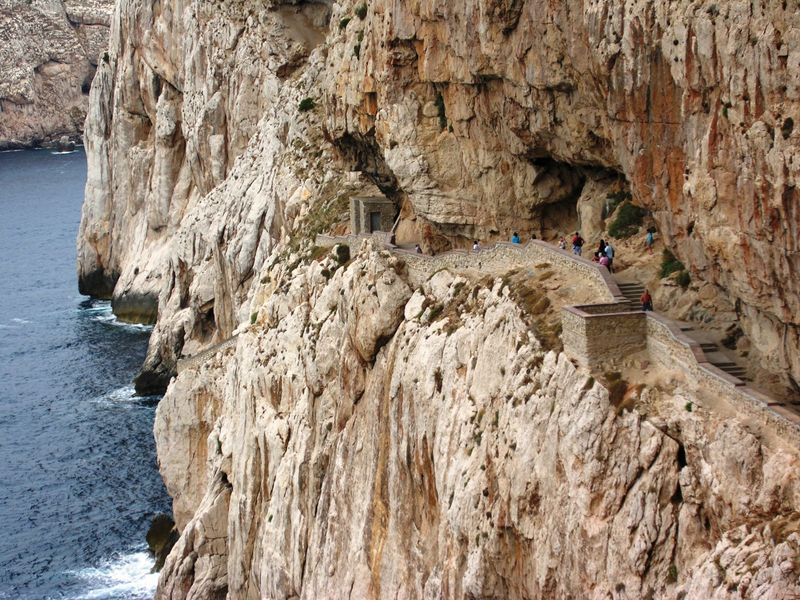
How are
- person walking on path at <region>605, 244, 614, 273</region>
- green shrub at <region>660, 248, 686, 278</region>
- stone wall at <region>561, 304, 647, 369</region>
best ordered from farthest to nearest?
person walking on path at <region>605, 244, 614, 273</region>, green shrub at <region>660, 248, 686, 278</region>, stone wall at <region>561, 304, 647, 369</region>

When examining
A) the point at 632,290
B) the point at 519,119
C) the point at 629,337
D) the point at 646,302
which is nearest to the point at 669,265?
the point at 632,290

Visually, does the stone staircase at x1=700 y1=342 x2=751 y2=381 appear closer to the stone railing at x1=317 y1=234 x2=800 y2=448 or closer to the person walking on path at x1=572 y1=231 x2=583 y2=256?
the stone railing at x1=317 y1=234 x2=800 y2=448

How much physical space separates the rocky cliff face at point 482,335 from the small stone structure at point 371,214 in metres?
1.15

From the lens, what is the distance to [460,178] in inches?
1970

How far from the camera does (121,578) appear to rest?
63.1 metres

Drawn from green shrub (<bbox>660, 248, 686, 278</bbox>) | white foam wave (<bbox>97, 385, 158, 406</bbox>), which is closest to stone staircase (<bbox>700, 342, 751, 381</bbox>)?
green shrub (<bbox>660, 248, 686, 278</bbox>)

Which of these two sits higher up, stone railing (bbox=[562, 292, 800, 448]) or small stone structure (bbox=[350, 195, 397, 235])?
small stone structure (bbox=[350, 195, 397, 235])

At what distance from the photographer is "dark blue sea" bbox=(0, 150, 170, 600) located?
64250 mm

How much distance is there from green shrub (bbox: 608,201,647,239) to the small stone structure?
1753 cm

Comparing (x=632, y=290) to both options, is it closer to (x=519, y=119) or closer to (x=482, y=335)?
(x=482, y=335)

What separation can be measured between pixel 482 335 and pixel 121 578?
Result: 1278 inches

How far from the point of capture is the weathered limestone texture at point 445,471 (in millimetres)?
27875

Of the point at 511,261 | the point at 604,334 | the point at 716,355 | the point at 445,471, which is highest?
the point at 511,261

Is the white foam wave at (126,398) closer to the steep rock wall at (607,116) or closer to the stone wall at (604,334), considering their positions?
the steep rock wall at (607,116)
